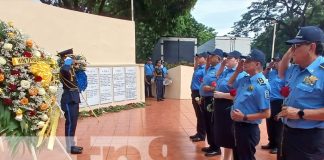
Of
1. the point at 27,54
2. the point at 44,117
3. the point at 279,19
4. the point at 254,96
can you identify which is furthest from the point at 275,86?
the point at 279,19

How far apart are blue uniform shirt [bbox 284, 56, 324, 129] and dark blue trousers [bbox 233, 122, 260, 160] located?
944 mm

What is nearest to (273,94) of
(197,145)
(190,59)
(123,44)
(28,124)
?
(197,145)

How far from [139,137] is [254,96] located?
387 cm

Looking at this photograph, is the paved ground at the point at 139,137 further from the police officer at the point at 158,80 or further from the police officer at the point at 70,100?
the police officer at the point at 158,80

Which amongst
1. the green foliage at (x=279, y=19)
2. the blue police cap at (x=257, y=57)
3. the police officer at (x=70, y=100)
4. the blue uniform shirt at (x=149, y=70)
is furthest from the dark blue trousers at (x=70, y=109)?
the green foliage at (x=279, y=19)

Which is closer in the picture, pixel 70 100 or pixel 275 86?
pixel 70 100

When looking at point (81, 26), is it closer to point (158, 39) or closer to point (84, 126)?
point (84, 126)

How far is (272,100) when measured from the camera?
6398mm

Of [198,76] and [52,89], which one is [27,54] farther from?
[198,76]

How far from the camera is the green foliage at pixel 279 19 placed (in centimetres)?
3039

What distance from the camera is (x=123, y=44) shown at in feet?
39.0

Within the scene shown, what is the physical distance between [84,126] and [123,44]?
418cm

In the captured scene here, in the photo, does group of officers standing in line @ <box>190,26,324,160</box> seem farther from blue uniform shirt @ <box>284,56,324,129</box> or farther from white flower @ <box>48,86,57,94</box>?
white flower @ <box>48,86,57,94</box>

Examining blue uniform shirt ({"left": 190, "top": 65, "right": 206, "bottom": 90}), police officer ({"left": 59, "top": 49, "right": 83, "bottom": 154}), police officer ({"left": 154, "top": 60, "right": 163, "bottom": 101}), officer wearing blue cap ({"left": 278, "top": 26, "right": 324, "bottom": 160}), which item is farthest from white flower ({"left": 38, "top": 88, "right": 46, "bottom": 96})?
police officer ({"left": 154, "top": 60, "right": 163, "bottom": 101})
